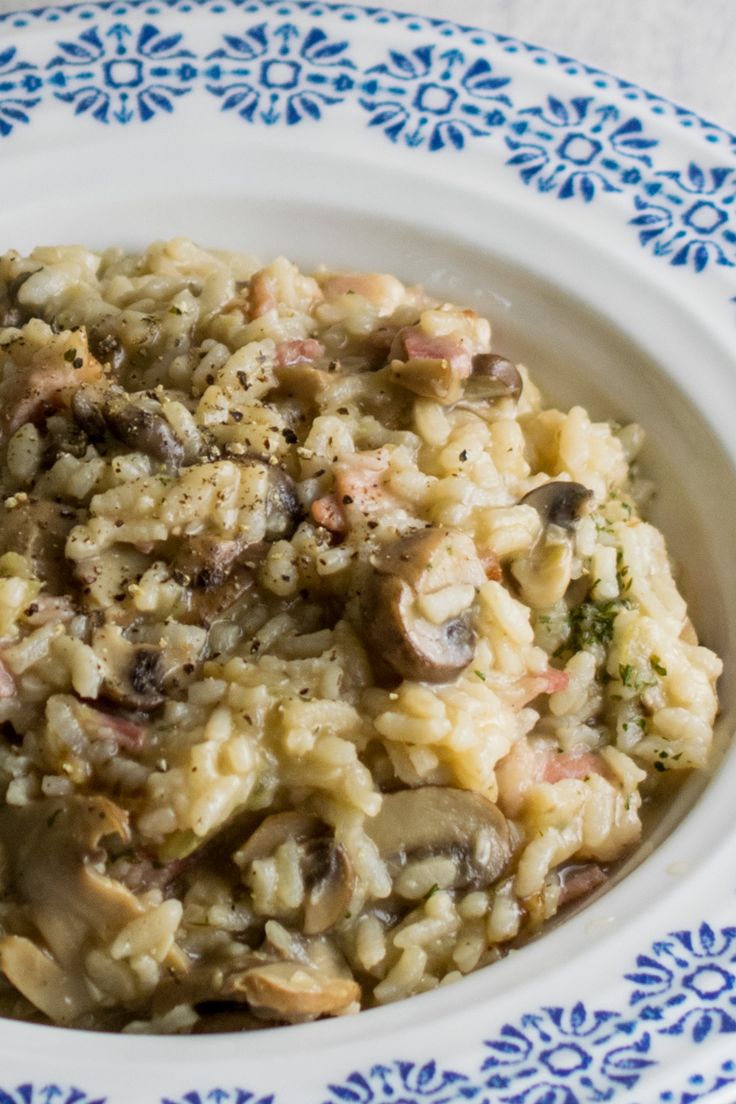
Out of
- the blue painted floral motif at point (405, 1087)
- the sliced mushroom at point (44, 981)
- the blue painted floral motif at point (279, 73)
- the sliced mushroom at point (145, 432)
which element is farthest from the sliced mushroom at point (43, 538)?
the blue painted floral motif at point (279, 73)

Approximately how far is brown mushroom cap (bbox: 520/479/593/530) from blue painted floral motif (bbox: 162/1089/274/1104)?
78.6 inches

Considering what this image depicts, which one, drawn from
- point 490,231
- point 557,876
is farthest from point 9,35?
point 557,876

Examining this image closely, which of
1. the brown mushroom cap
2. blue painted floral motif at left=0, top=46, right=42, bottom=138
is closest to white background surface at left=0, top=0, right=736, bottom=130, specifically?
blue painted floral motif at left=0, top=46, right=42, bottom=138

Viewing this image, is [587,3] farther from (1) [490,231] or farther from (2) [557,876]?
(2) [557,876]

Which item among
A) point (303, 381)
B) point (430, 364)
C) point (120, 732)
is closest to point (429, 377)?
point (430, 364)

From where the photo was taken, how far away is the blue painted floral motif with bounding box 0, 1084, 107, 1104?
127 inches

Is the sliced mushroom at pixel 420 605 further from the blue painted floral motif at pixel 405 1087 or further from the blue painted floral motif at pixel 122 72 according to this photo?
the blue painted floral motif at pixel 122 72

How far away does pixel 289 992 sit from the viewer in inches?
139

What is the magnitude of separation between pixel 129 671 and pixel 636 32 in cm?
540

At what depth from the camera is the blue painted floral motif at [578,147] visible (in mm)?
5699

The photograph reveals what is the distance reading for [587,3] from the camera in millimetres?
7773

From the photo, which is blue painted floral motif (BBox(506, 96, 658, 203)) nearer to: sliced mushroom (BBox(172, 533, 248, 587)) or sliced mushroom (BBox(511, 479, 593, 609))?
sliced mushroom (BBox(511, 479, 593, 609))

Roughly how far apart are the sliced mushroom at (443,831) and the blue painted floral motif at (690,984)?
568 mm

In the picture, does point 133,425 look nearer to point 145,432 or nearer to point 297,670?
point 145,432
